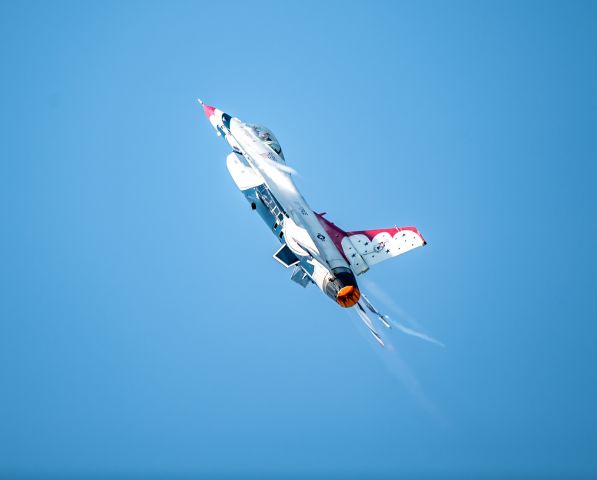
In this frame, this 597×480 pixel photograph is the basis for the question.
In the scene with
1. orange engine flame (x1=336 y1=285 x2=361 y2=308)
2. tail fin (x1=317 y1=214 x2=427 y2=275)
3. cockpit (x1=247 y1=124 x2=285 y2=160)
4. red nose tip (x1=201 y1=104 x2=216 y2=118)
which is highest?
red nose tip (x1=201 y1=104 x2=216 y2=118)

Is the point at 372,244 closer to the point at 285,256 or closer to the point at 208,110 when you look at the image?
the point at 285,256

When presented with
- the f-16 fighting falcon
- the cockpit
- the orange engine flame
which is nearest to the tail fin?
the f-16 fighting falcon

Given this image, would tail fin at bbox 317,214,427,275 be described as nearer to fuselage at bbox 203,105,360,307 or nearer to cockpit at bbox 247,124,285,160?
fuselage at bbox 203,105,360,307

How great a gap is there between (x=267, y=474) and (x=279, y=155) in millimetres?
53210

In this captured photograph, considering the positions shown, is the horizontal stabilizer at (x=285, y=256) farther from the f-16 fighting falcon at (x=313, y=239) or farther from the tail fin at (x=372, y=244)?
the tail fin at (x=372, y=244)

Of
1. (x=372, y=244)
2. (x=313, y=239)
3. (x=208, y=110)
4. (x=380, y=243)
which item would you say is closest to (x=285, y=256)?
(x=313, y=239)

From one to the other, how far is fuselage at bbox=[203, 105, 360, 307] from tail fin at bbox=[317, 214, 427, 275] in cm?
38

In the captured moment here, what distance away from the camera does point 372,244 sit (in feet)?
59.3

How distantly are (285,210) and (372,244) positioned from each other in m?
2.94

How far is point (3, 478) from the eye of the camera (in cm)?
5831

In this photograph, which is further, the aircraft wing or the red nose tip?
the red nose tip

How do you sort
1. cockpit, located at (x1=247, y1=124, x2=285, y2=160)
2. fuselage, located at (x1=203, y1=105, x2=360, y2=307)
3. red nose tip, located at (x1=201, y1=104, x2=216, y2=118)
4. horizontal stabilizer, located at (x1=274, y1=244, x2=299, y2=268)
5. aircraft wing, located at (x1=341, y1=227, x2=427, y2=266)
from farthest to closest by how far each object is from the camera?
red nose tip, located at (x1=201, y1=104, x2=216, y2=118), cockpit, located at (x1=247, y1=124, x2=285, y2=160), horizontal stabilizer, located at (x1=274, y1=244, x2=299, y2=268), aircraft wing, located at (x1=341, y1=227, x2=427, y2=266), fuselage, located at (x1=203, y1=105, x2=360, y2=307)

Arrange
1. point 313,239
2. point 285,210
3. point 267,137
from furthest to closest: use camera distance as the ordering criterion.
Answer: point 267,137, point 285,210, point 313,239

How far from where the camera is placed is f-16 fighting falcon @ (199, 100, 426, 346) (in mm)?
16922
